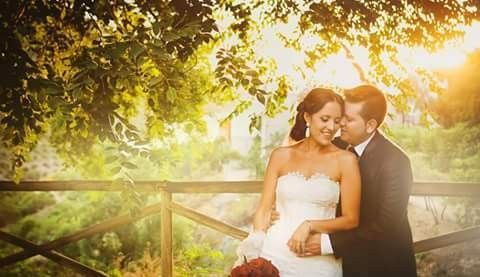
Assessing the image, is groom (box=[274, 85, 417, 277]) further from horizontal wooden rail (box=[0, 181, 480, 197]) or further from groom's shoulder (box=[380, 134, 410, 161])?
horizontal wooden rail (box=[0, 181, 480, 197])

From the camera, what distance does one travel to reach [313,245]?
261cm

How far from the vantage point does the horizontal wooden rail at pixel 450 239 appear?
3424 mm

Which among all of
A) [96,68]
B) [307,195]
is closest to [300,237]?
[307,195]

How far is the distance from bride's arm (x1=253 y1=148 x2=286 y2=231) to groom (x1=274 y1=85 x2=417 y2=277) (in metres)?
0.26

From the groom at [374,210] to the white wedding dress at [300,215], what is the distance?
73mm

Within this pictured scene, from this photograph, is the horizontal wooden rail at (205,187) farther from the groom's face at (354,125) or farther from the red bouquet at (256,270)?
the groom's face at (354,125)

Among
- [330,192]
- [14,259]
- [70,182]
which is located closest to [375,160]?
[330,192]

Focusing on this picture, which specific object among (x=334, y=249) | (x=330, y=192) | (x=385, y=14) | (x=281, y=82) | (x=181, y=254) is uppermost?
(x=385, y=14)

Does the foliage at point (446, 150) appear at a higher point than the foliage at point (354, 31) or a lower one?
lower

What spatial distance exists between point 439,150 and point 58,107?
23.4ft

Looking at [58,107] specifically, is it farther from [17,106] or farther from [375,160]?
[375,160]

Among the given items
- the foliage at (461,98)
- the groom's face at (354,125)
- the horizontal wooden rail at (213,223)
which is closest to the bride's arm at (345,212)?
the groom's face at (354,125)

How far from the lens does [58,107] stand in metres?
2.46

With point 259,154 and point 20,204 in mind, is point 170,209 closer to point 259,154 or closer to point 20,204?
point 20,204
